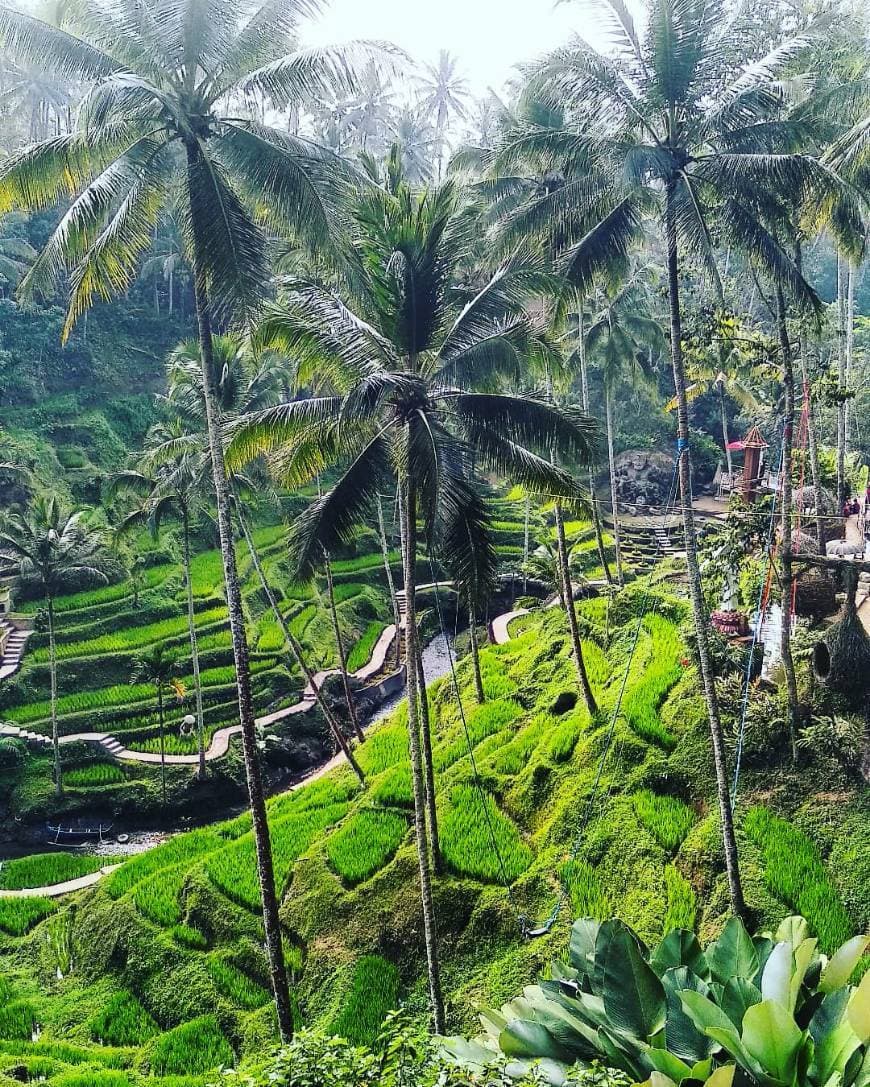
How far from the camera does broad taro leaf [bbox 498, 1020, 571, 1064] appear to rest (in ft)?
16.2

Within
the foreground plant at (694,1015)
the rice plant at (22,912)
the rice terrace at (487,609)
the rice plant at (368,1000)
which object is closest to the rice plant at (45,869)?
the rice terrace at (487,609)

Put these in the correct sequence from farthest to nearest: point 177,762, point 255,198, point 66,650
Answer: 1. point 66,650
2. point 177,762
3. point 255,198

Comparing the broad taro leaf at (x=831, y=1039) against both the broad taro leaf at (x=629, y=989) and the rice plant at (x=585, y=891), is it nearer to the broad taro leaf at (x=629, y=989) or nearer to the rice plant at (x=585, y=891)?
the broad taro leaf at (x=629, y=989)

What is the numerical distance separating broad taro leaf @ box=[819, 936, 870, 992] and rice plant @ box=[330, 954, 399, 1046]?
5754 mm

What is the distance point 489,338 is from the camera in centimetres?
897

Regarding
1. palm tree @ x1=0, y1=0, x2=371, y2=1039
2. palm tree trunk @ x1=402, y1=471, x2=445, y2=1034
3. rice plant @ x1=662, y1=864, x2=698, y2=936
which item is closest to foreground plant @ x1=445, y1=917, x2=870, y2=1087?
palm tree trunk @ x1=402, y1=471, x2=445, y2=1034

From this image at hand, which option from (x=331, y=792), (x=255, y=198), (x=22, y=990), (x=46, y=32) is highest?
(x=46, y=32)

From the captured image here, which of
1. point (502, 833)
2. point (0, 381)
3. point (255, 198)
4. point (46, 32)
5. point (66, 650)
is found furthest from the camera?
point (0, 381)

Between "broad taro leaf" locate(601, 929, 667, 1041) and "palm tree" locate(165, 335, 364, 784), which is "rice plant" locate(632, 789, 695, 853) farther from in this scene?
"palm tree" locate(165, 335, 364, 784)

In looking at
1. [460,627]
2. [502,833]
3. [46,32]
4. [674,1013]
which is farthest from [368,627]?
[674,1013]

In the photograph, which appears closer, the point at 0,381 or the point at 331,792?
the point at 331,792

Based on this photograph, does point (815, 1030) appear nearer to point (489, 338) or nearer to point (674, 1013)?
point (674, 1013)

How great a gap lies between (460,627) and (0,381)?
20506 millimetres

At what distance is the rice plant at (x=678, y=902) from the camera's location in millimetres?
9039
